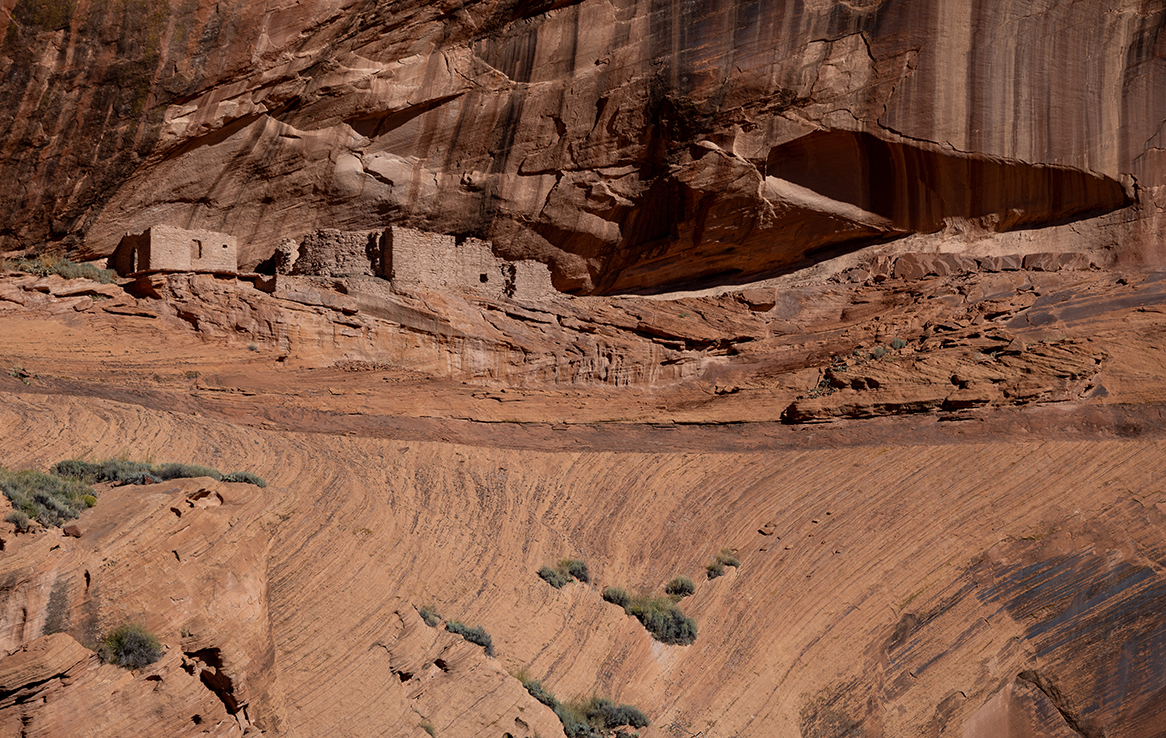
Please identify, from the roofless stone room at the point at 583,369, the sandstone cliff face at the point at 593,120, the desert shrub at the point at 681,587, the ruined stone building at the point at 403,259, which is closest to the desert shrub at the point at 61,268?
the roofless stone room at the point at 583,369

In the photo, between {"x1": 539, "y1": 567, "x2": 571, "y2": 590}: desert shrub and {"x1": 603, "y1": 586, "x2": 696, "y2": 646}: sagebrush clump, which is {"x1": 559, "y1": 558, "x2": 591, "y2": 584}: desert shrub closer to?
{"x1": 539, "y1": 567, "x2": 571, "y2": 590}: desert shrub

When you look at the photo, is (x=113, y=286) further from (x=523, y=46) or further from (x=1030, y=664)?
(x=1030, y=664)

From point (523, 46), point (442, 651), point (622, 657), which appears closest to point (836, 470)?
point (622, 657)

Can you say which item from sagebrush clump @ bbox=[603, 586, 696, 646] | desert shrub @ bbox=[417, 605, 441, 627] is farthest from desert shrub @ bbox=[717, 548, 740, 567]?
desert shrub @ bbox=[417, 605, 441, 627]

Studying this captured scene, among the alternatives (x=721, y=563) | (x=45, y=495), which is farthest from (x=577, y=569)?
(x=45, y=495)

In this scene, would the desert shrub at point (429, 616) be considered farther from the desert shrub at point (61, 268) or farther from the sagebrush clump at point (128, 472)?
the desert shrub at point (61, 268)
